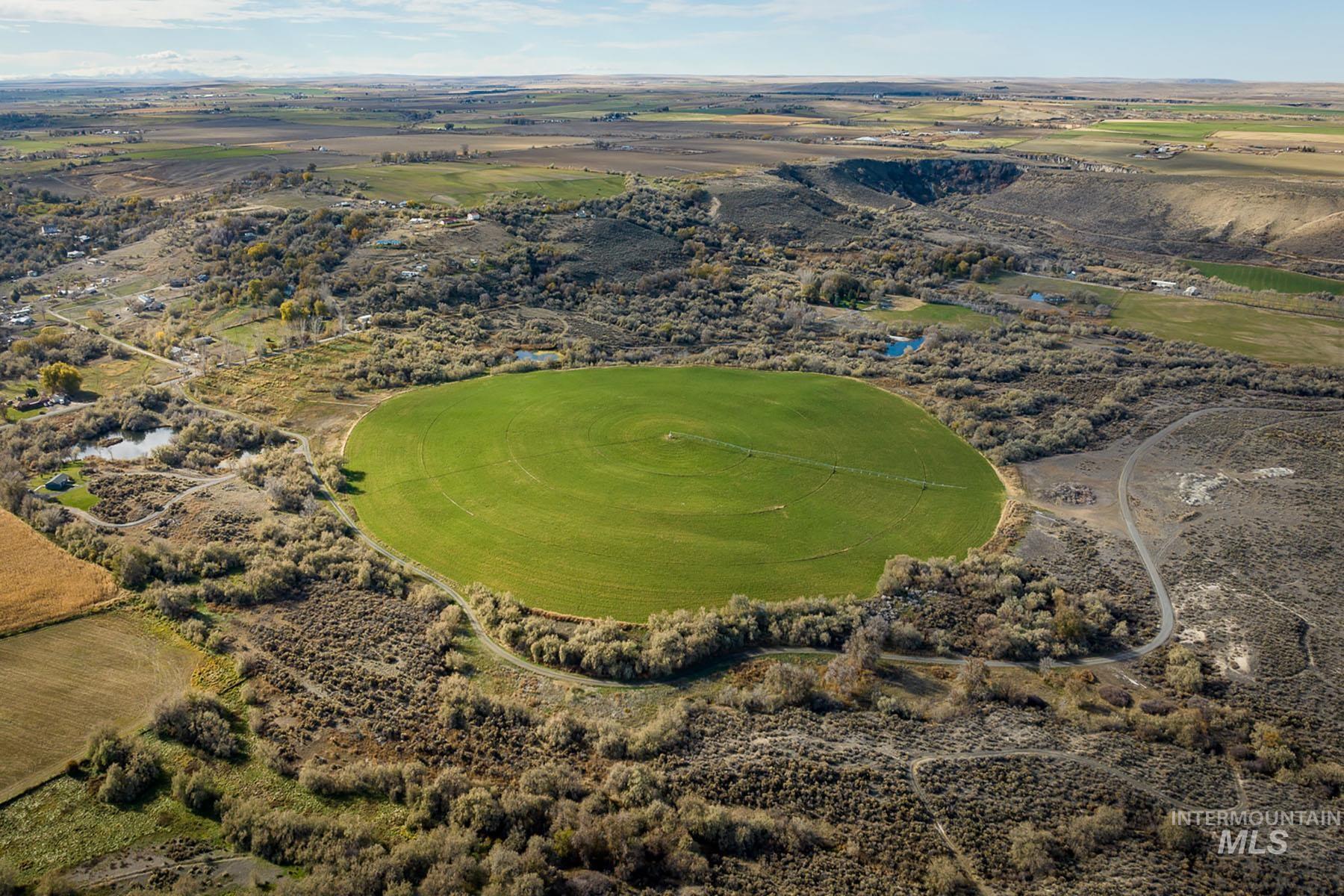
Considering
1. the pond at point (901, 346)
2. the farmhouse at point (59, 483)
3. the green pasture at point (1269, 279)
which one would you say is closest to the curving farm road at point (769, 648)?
the farmhouse at point (59, 483)

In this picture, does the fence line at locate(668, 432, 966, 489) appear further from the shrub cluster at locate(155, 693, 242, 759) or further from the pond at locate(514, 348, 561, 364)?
the shrub cluster at locate(155, 693, 242, 759)

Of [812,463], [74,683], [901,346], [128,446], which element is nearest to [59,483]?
[128,446]

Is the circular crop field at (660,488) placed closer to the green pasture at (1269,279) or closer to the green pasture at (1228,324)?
the green pasture at (1228,324)

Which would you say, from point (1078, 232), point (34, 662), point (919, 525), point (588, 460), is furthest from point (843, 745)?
point (1078, 232)

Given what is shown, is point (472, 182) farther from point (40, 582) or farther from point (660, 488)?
point (40, 582)

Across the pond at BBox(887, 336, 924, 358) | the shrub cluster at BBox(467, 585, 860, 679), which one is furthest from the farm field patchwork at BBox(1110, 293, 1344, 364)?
the shrub cluster at BBox(467, 585, 860, 679)

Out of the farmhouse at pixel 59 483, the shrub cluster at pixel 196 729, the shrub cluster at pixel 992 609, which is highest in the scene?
the farmhouse at pixel 59 483
